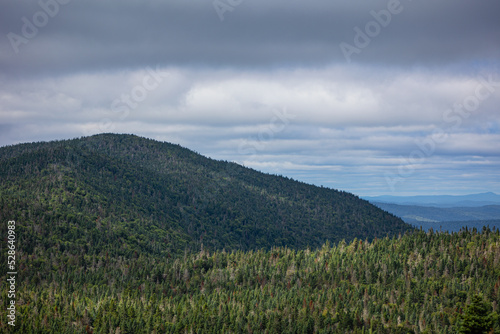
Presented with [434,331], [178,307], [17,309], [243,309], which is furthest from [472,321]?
[17,309]

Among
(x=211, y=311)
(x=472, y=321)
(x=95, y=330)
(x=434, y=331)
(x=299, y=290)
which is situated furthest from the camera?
(x=299, y=290)

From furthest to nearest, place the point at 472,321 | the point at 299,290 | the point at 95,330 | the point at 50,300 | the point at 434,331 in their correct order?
1. the point at 299,290
2. the point at 50,300
3. the point at 95,330
4. the point at 434,331
5. the point at 472,321

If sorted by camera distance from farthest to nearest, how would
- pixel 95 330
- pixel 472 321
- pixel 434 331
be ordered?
1. pixel 95 330
2. pixel 434 331
3. pixel 472 321

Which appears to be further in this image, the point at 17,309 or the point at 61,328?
the point at 17,309

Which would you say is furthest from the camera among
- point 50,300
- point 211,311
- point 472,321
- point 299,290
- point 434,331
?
point 299,290

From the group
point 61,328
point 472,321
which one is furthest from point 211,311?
point 472,321

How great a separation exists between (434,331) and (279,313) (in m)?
50.8

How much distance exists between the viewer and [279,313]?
166 meters

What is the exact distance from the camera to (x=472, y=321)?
274ft

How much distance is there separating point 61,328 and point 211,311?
50980 mm

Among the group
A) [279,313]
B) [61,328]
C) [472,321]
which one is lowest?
[61,328]

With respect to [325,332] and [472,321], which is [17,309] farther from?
[472,321]

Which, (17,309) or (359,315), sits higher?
(359,315)

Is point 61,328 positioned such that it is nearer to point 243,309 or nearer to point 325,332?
point 243,309
